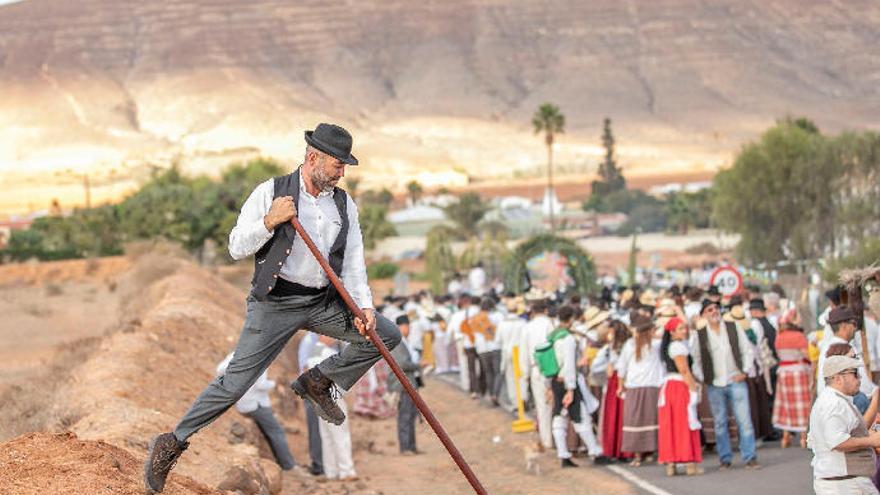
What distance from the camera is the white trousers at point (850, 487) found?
34.3ft

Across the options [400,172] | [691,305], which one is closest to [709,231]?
[400,172]

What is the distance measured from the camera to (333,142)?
28.5 ft

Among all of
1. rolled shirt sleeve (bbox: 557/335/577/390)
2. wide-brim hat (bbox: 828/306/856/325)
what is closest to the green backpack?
rolled shirt sleeve (bbox: 557/335/577/390)

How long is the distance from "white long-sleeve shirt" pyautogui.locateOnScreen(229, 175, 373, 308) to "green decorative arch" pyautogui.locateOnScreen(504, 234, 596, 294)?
30230 millimetres

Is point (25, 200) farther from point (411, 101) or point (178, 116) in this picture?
point (411, 101)

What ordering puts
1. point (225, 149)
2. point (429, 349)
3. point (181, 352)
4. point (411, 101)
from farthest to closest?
1. point (411, 101)
2. point (225, 149)
3. point (429, 349)
4. point (181, 352)

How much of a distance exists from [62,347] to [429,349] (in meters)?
8.26

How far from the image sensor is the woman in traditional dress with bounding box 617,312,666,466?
55.7 feet

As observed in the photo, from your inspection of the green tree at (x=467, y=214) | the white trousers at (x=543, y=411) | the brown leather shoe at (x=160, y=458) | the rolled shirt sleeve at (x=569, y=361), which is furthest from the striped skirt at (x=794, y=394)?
the green tree at (x=467, y=214)

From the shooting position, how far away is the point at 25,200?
153625 millimetres

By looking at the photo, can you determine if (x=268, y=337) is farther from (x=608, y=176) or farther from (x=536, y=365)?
(x=608, y=176)

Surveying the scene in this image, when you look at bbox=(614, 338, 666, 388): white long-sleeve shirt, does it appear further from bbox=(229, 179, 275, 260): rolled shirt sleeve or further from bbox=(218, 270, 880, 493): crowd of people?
bbox=(229, 179, 275, 260): rolled shirt sleeve

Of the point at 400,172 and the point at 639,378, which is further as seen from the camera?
the point at 400,172

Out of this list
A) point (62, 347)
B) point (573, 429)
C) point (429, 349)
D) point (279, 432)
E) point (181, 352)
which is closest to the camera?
point (279, 432)
